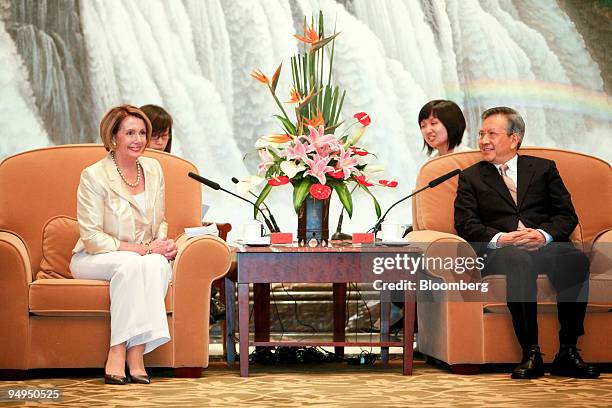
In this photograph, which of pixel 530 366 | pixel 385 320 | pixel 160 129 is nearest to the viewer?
pixel 530 366

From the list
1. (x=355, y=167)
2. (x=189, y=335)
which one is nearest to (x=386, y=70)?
(x=355, y=167)

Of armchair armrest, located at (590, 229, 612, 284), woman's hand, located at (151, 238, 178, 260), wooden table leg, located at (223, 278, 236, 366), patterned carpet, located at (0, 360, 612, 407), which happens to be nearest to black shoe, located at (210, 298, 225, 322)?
wooden table leg, located at (223, 278, 236, 366)

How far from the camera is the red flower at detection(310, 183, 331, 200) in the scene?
4301 mm

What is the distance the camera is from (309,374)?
4.24 m

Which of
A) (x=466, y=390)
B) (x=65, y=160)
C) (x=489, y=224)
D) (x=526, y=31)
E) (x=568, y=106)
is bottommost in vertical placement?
(x=466, y=390)

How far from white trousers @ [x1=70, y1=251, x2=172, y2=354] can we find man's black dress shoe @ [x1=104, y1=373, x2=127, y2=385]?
0.43 feet

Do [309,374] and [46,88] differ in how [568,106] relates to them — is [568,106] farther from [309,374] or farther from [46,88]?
[46,88]

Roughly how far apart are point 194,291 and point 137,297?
0.25 m

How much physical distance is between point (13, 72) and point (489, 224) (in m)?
3.05

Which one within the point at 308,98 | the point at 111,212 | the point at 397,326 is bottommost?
the point at 397,326

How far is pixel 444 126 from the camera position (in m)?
5.21

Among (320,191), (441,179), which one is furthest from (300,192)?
(441,179)

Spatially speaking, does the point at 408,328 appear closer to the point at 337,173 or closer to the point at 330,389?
the point at 330,389

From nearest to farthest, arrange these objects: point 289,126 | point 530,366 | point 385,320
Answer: point 530,366 < point 289,126 < point 385,320
